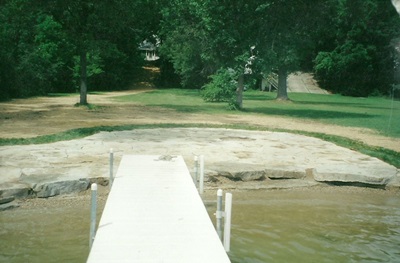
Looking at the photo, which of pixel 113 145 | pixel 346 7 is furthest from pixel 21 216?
pixel 346 7

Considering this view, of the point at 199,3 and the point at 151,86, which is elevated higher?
the point at 199,3

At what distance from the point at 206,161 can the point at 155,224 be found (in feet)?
15.6

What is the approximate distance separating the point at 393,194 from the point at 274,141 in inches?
162

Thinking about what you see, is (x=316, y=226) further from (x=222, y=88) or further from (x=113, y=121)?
(x=222, y=88)

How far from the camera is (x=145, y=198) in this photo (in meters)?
5.70

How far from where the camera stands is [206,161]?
9.39 meters

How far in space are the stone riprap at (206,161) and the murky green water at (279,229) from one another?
17.2 inches

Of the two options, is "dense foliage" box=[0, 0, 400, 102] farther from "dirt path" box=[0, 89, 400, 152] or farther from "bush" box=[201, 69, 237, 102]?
"dirt path" box=[0, 89, 400, 152]

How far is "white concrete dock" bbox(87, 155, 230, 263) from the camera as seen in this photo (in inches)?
151

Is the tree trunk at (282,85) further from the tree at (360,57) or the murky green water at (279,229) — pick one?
the murky green water at (279,229)

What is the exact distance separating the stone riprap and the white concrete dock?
1.50 metres

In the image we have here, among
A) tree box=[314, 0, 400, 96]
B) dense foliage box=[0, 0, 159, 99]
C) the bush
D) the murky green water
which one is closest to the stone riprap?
the murky green water

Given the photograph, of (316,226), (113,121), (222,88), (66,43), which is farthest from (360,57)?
(316,226)

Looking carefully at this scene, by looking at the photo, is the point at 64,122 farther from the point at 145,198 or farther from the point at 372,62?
the point at 372,62
